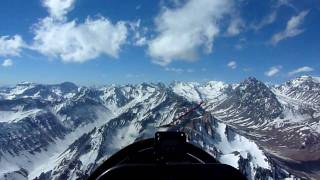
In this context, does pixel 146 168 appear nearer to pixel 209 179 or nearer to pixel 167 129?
pixel 209 179

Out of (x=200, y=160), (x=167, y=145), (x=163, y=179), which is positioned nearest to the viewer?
(x=163, y=179)

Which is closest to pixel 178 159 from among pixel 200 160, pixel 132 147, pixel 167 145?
pixel 167 145

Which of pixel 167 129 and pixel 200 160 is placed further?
pixel 200 160

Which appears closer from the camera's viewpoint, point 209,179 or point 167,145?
point 209,179

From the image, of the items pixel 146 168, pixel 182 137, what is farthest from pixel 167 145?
pixel 146 168

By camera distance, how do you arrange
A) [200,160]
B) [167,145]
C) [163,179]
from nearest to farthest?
1. [163,179]
2. [167,145]
3. [200,160]

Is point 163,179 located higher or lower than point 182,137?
lower

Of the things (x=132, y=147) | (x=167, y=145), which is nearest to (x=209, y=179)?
(x=167, y=145)

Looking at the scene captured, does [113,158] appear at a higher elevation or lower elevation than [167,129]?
lower

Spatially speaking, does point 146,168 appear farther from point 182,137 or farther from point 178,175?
point 182,137
